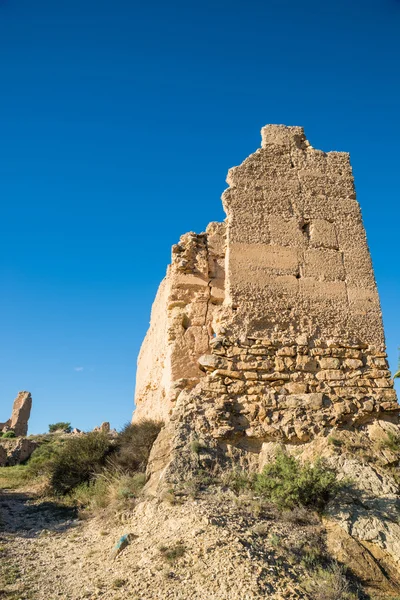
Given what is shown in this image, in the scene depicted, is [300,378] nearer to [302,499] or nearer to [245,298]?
[245,298]

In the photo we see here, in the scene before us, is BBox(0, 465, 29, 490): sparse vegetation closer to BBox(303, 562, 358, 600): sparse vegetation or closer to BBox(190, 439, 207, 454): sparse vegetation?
BBox(190, 439, 207, 454): sparse vegetation

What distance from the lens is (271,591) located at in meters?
3.59

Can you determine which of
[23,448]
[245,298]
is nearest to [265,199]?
[245,298]

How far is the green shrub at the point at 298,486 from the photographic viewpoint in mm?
4895

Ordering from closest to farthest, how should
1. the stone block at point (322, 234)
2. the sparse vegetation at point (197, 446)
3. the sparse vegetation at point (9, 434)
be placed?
the sparse vegetation at point (197, 446) → the stone block at point (322, 234) → the sparse vegetation at point (9, 434)

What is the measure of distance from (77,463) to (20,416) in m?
21.6

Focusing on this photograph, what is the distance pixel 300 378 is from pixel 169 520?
2.79 meters

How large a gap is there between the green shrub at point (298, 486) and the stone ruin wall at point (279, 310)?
81 cm

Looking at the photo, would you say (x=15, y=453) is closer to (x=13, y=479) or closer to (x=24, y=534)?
(x=13, y=479)

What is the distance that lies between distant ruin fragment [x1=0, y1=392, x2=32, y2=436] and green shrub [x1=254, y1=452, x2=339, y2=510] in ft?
80.3

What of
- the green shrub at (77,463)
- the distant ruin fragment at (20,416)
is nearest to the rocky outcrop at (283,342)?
the green shrub at (77,463)

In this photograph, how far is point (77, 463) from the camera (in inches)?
307

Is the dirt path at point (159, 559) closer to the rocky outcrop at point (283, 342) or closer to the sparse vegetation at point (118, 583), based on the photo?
the sparse vegetation at point (118, 583)

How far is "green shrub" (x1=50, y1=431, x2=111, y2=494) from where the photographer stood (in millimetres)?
7723
